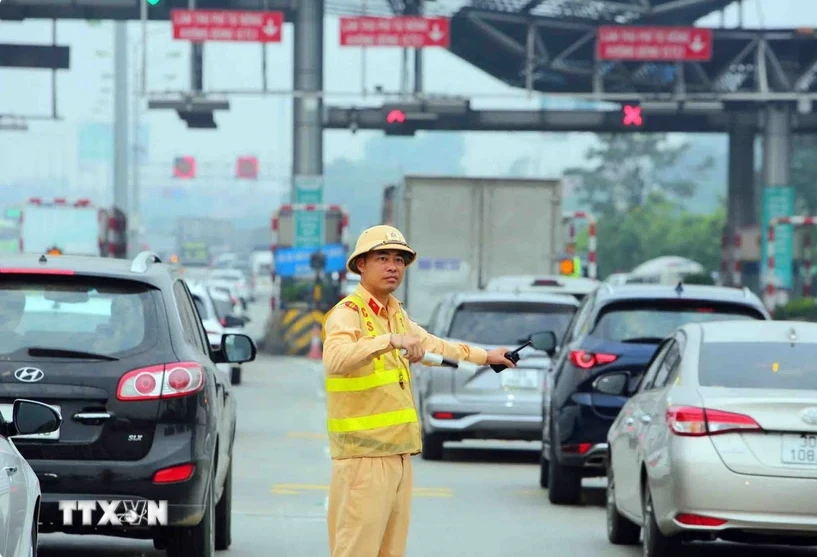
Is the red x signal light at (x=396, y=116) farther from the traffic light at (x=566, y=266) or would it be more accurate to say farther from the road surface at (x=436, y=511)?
the road surface at (x=436, y=511)

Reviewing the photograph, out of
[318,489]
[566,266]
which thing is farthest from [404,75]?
[318,489]

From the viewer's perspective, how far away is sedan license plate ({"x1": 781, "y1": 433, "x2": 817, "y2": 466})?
30.5 ft

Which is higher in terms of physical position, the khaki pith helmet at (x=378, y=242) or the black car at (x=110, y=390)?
the khaki pith helmet at (x=378, y=242)

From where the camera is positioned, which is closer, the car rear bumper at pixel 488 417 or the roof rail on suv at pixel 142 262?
the roof rail on suv at pixel 142 262

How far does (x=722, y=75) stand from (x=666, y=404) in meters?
36.2

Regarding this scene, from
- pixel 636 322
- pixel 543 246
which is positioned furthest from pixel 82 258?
pixel 543 246

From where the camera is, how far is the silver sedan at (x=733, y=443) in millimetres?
9305

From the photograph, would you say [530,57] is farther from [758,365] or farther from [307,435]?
[758,365]

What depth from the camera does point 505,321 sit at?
58.9 feet

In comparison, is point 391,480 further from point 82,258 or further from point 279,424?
point 279,424

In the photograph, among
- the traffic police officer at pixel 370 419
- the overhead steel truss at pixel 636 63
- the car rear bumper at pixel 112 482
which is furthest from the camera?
the overhead steel truss at pixel 636 63

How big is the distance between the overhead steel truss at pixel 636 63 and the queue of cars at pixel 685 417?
2734 centimetres

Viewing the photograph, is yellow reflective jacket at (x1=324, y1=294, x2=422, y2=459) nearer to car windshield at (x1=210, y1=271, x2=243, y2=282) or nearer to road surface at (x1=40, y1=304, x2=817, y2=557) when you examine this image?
road surface at (x1=40, y1=304, x2=817, y2=557)

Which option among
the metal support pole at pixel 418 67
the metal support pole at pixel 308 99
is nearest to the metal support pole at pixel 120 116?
the metal support pole at pixel 308 99
